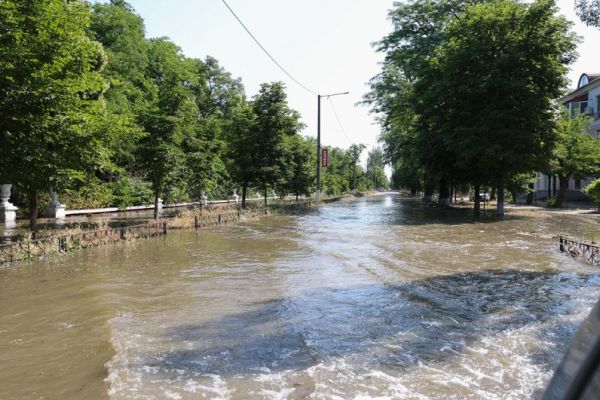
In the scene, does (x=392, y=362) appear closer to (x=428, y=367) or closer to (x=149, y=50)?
(x=428, y=367)

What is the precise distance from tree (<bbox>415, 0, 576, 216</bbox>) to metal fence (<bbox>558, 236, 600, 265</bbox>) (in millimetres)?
10824

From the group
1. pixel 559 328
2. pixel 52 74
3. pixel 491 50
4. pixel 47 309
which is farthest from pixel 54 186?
pixel 491 50

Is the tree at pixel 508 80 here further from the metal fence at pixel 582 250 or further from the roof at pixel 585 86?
the roof at pixel 585 86

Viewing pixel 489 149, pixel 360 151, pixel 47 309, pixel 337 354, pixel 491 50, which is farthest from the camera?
pixel 360 151

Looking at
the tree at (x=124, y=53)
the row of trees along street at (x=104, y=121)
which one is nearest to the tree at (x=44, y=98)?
the row of trees along street at (x=104, y=121)

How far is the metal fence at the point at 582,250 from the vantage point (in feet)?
41.4

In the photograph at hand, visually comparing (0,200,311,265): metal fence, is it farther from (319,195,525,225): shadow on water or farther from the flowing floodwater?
(319,195,525,225): shadow on water

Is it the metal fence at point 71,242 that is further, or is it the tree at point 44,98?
the metal fence at point 71,242

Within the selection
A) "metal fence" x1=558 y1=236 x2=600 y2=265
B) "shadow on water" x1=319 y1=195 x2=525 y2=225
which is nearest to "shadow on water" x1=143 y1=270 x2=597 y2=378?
"metal fence" x1=558 y1=236 x2=600 y2=265

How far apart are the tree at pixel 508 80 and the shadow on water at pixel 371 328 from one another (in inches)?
669

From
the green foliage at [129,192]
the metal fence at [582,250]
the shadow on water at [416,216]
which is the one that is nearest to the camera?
the metal fence at [582,250]

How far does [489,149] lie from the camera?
2423cm

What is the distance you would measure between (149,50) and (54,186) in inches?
1465

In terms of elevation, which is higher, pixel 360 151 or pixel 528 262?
pixel 360 151
